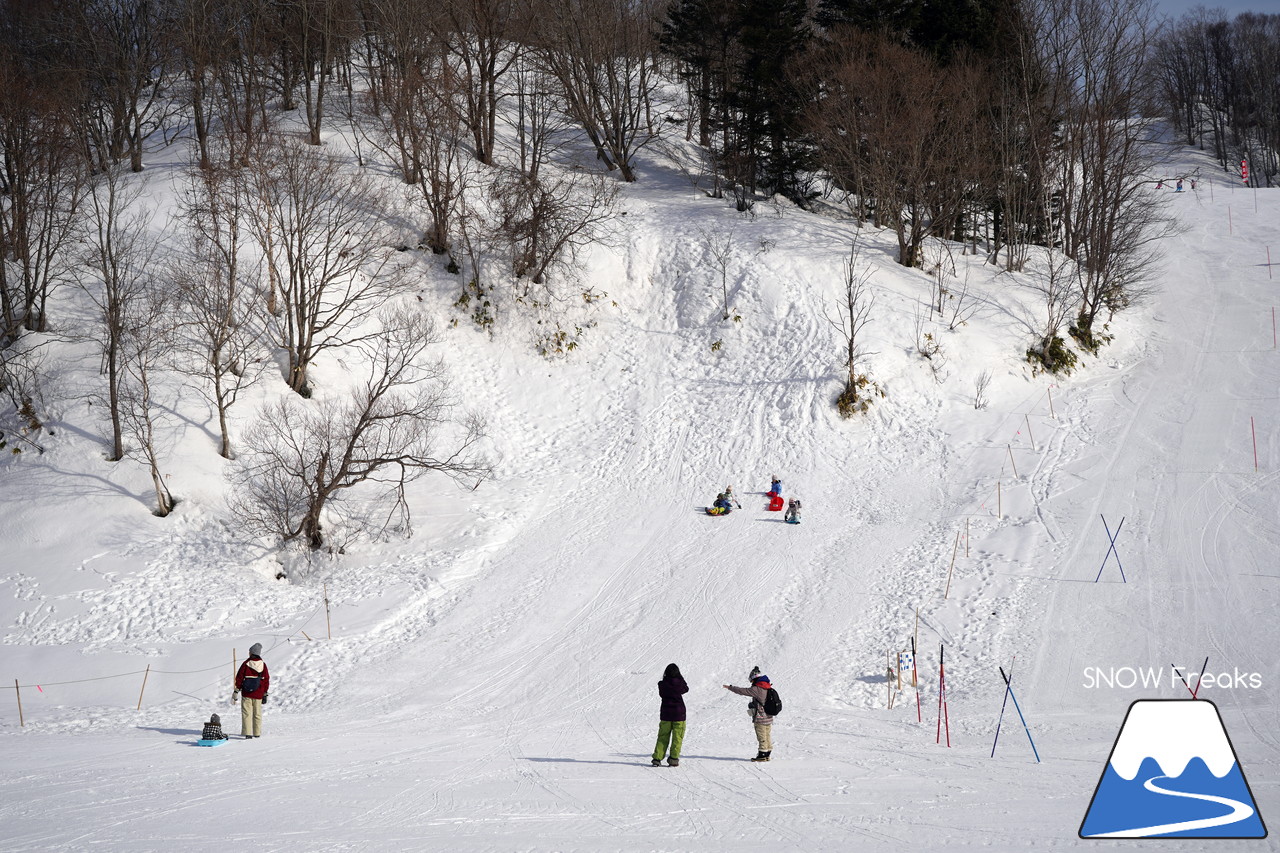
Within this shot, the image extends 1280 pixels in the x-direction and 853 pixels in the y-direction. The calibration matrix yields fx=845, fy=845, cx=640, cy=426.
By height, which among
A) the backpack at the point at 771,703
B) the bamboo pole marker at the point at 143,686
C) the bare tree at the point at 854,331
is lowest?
the bamboo pole marker at the point at 143,686

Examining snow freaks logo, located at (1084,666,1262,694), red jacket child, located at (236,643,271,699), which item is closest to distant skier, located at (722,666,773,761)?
snow freaks logo, located at (1084,666,1262,694)

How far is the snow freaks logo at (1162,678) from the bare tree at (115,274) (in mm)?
23593

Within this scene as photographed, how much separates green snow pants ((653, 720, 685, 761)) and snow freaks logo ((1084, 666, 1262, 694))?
26.8ft

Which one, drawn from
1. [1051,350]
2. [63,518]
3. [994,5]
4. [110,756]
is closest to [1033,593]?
[1051,350]

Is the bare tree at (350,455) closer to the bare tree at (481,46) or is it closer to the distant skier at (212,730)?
the distant skier at (212,730)

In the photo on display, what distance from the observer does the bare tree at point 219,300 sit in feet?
77.8

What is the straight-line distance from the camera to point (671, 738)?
11.5 meters

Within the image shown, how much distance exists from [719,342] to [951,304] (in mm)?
8923

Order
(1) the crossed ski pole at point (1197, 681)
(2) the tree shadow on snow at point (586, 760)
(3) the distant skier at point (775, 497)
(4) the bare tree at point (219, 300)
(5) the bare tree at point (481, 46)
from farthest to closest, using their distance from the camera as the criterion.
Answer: (5) the bare tree at point (481, 46)
(4) the bare tree at point (219, 300)
(3) the distant skier at point (775, 497)
(1) the crossed ski pole at point (1197, 681)
(2) the tree shadow on snow at point (586, 760)

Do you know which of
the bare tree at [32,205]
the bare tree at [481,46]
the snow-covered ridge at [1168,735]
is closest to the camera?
the snow-covered ridge at [1168,735]

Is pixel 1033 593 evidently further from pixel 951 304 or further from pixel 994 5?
pixel 994 5

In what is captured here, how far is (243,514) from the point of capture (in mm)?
22031

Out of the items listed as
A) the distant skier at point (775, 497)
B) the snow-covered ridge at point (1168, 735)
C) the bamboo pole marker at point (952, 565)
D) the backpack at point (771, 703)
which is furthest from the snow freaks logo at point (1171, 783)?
the distant skier at point (775, 497)

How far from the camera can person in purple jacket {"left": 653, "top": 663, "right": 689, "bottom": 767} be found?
442 inches
